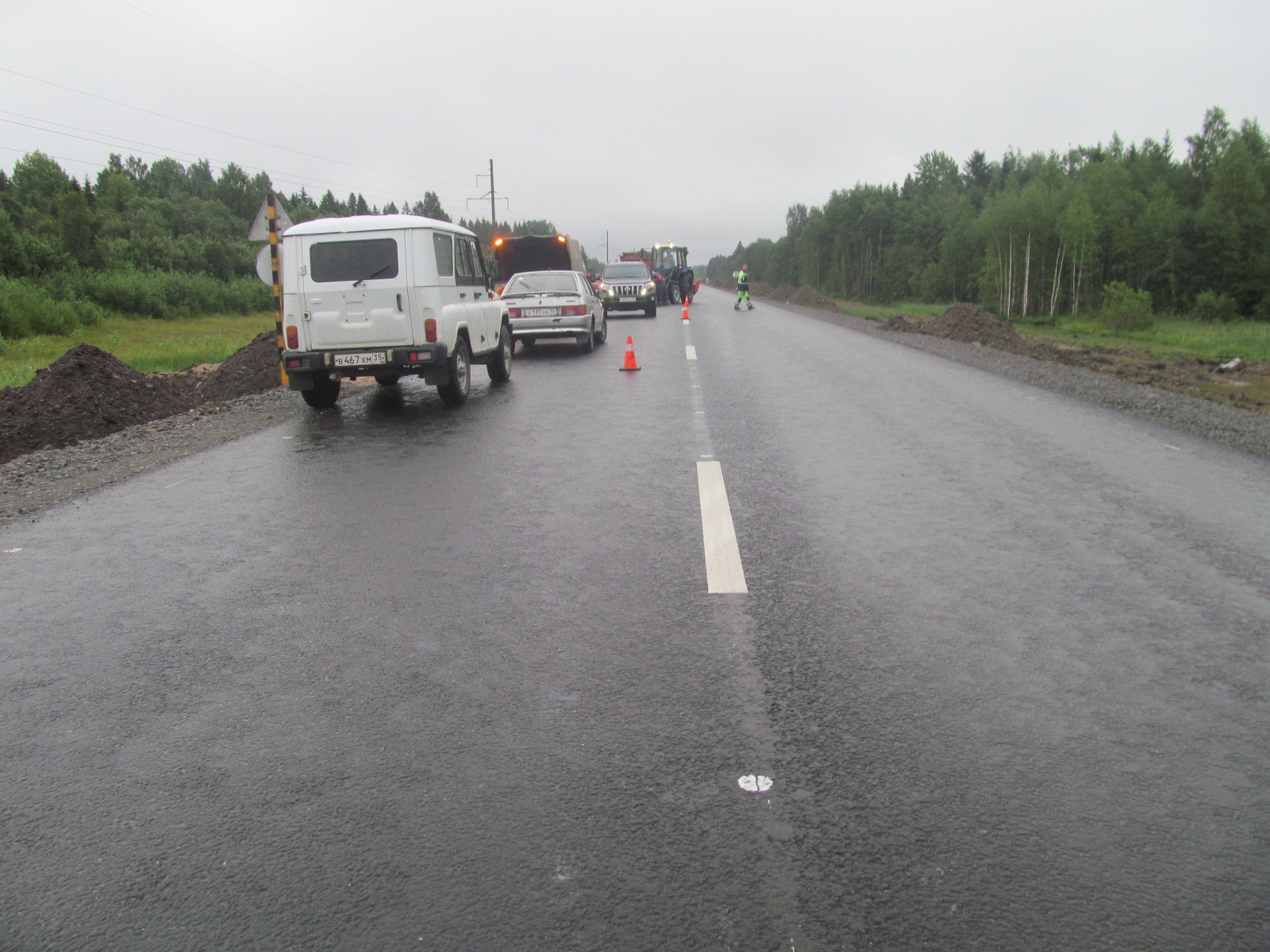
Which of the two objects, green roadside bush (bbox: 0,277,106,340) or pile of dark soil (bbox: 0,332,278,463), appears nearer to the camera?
pile of dark soil (bbox: 0,332,278,463)

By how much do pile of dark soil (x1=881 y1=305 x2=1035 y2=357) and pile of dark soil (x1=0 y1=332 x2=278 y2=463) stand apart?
20.3 m

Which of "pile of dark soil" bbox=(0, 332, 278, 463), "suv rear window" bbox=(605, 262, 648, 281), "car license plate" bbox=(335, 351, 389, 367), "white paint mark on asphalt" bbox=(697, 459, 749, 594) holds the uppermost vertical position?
"suv rear window" bbox=(605, 262, 648, 281)

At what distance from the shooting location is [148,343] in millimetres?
33281

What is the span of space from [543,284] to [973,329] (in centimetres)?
1469

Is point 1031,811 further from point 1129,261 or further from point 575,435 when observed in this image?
point 1129,261

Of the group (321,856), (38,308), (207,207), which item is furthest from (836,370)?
(207,207)

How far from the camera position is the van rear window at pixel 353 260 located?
1162 centimetres

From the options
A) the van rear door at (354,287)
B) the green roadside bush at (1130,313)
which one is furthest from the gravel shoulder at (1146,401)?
the green roadside bush at (1130,313)

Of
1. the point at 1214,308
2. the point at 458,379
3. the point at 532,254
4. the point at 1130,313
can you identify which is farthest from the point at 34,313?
the point at 1214,308

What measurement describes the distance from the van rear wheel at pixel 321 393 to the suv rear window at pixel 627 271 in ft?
78.6

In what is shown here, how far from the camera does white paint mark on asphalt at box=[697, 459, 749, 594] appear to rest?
16.8ft

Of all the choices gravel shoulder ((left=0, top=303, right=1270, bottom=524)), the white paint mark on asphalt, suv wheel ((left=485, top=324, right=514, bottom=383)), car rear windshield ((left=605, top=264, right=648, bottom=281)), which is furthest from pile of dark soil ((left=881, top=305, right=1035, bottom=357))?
the white paint mark on asphalt

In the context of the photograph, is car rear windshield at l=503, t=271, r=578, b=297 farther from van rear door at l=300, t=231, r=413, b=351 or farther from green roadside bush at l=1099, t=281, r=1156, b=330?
green roadside bush at l=1099, t=281, r=1156, b=330

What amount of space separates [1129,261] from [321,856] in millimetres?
70165
